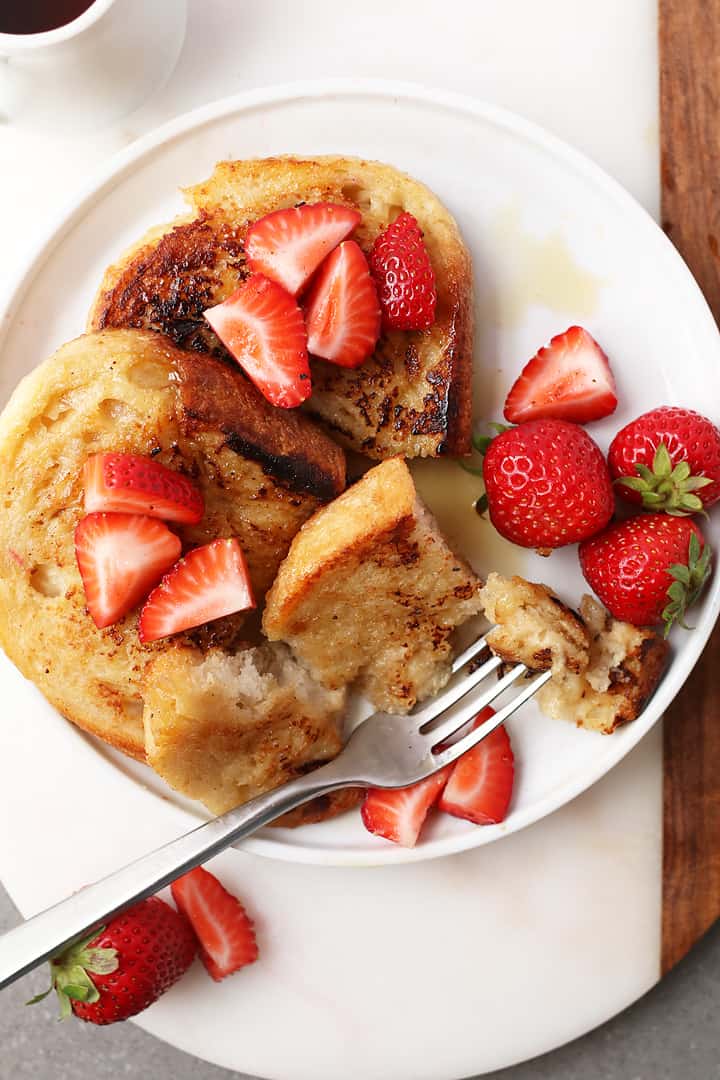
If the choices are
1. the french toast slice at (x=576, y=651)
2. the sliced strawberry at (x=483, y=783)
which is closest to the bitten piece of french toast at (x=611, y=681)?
the french toast slice at (x=576, y=651)

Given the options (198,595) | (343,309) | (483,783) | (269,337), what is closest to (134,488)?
(198,595)

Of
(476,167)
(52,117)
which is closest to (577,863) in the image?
(476,167)

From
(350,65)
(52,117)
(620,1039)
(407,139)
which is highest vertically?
(52,117)

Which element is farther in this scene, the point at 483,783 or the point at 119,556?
the point at 483,783

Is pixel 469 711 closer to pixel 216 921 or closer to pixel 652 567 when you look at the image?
pixel 652 567

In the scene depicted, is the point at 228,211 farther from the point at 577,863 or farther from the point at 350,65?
the point at 577,863

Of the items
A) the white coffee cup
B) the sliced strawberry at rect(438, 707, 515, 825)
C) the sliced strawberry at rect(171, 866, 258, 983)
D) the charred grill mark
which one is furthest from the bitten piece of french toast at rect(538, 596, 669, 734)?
the white coffee cup
